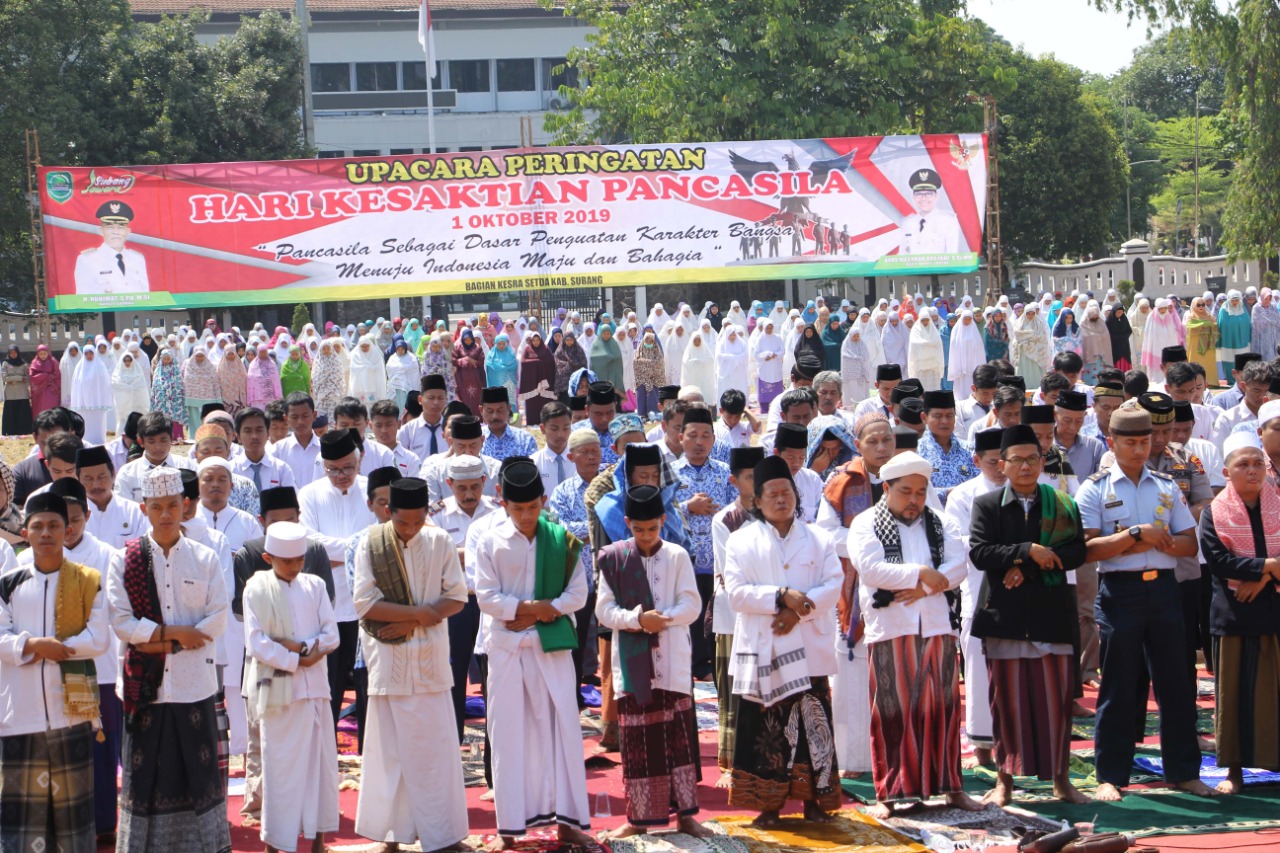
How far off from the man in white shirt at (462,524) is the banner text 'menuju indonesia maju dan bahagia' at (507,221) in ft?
52.5

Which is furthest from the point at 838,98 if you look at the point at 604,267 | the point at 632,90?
the point at 604,267

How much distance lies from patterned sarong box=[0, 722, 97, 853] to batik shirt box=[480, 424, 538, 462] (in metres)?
3.60

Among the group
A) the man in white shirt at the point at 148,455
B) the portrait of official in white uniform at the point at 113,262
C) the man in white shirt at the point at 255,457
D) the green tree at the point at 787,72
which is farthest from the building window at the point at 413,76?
the man in white shirt at the point at 148,455

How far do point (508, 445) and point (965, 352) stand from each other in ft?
43.2

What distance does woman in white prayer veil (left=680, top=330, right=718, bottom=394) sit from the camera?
2177cm

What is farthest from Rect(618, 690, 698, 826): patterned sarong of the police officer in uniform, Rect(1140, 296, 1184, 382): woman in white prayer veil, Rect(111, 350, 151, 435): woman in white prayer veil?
Rect(1140, 296, 1184, 382): woman in white prayer veil

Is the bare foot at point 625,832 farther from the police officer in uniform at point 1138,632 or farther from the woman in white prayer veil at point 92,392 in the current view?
the woman in white prayer veil at point 92,392

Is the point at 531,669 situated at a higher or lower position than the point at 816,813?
higher

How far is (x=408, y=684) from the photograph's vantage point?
5.82 meters

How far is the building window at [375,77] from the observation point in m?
45.9

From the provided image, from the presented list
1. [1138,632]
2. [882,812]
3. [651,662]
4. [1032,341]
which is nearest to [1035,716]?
[1138,632]

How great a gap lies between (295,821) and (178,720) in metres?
0.56

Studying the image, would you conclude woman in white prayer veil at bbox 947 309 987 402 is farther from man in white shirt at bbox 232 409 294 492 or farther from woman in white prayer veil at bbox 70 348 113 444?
man in white shirt at bbox 232 409 294 492

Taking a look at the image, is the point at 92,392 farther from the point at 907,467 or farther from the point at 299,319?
the point at 907,467
